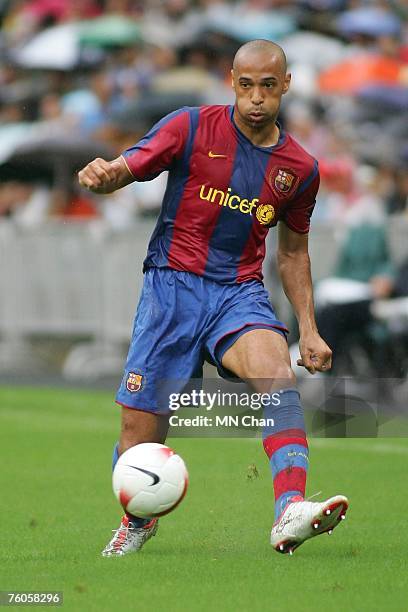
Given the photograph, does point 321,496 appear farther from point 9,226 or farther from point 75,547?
point 9,226

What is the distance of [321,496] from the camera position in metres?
8.98

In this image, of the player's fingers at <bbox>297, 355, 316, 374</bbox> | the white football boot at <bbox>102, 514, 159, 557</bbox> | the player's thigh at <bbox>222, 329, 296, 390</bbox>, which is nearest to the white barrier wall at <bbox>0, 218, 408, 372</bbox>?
the white football boot at <bbox>102, 514, 159, 557</bbox>

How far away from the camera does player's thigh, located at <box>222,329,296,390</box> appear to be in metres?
6.62

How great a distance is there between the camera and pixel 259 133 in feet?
22.8

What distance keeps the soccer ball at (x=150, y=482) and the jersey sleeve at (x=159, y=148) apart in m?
1.28

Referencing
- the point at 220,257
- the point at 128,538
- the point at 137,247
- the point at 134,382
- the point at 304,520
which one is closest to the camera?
the point at 304,520

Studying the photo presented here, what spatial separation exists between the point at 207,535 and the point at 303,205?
1.82 meters

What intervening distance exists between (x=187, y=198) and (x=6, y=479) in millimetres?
3567

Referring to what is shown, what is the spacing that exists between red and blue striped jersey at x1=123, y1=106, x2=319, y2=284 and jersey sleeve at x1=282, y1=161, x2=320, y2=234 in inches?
1.3

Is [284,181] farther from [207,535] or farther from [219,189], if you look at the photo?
[207,535]

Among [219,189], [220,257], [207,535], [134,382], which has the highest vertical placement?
[219,189]

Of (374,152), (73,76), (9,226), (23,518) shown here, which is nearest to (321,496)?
(23,518)

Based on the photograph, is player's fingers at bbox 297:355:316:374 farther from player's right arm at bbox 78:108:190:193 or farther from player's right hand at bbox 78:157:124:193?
player's right hand at bbox 78:157:124:193

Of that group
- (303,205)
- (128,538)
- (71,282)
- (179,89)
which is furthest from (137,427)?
(179,89)
